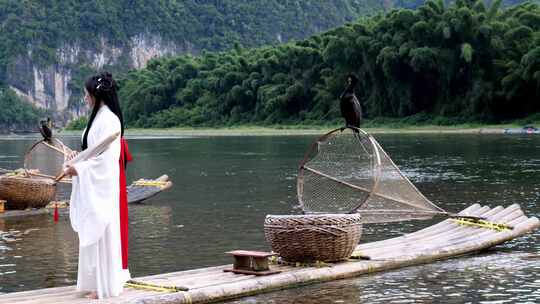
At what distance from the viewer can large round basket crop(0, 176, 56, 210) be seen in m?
18.3

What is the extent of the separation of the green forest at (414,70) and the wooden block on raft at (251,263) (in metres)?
52.2

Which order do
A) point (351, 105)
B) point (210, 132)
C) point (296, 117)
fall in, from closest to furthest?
1. point (351, 105)
2. point (296, 117)
3. point (210, 132)

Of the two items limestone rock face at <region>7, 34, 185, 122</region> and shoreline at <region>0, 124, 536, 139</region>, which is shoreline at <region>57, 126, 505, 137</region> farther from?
limestone rock face at <region>7, 34, 185, 122</region>

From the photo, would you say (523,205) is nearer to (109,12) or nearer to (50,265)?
(50,265)

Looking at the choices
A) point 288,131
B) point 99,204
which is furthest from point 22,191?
point 288,131

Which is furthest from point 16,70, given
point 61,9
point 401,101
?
point 401,101

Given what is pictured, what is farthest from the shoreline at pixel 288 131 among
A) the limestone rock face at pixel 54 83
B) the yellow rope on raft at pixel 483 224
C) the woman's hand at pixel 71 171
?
the limestone rock face at pixel 54 83

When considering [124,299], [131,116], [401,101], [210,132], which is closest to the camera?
[124,299]

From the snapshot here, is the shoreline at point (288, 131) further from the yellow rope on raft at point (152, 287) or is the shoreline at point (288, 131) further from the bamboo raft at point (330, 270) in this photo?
the yellow rope on raft at point (152, 287)

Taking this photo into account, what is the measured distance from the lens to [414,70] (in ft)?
219

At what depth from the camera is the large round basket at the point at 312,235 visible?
10.2 metres

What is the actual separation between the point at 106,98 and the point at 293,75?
77705 millimetres

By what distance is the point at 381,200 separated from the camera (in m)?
13.1

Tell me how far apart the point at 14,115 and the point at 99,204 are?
6220 inches
